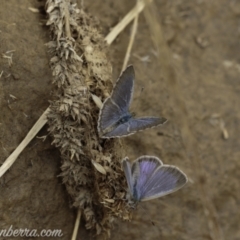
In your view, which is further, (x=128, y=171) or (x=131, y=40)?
(x=131, y=40)

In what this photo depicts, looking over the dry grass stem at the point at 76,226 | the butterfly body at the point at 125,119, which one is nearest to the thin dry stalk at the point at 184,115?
the butterfly body at the point at 125,119

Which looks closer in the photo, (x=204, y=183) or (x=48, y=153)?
(x=204, y=183)

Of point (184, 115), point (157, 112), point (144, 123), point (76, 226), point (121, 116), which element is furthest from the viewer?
point (157, 112)

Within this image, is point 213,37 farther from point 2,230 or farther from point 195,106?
point 2,230

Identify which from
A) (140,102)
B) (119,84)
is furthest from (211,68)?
(119,84)

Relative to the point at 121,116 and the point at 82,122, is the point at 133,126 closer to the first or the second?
the point at 121,116

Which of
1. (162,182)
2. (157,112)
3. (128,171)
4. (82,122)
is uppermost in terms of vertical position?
(82,122)

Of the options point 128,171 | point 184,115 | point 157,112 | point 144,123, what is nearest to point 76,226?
point 128,171
